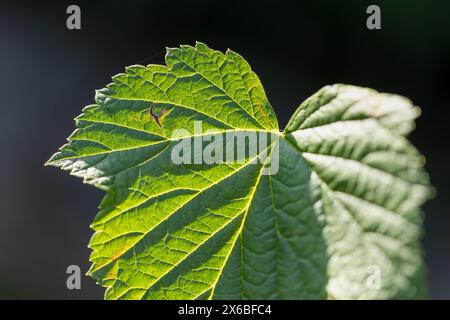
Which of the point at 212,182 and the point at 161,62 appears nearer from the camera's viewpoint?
the point at 212,182

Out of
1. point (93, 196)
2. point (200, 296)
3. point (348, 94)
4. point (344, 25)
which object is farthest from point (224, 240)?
point (344, 25)

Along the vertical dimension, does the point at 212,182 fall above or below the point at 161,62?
below

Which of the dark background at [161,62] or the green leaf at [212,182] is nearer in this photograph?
the green leaf at [212,182]

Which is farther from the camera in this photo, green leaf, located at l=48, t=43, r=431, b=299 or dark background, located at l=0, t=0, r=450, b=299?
dark background, located at l=0, t=0, r=450, b=299

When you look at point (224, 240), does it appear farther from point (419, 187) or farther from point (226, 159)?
point (419, 187)
